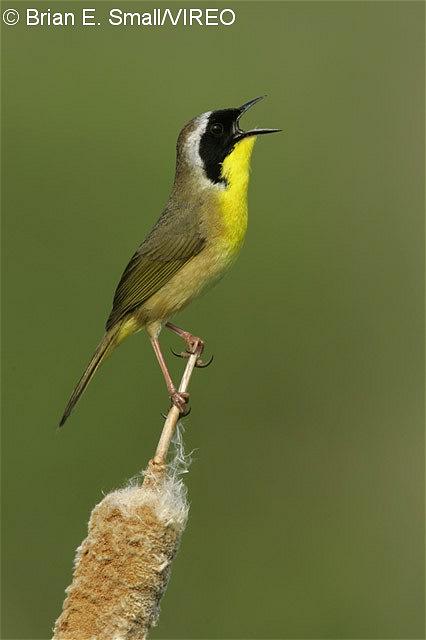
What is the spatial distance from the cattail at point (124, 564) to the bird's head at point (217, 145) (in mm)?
1980

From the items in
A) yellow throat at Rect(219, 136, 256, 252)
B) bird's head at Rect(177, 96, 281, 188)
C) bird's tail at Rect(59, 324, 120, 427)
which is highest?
bird's head at Rect(177, 96, 281, 188)

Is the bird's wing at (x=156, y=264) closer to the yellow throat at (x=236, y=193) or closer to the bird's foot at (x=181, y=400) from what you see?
the yellow throat at (x=236, y=193)

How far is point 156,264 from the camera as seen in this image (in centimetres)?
447

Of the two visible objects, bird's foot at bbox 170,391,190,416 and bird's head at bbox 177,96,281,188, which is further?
bird's head at bbox 177,96,281,188

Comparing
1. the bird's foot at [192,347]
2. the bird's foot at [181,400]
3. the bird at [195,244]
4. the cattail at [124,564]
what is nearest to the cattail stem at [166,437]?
the cattail at [124,564]

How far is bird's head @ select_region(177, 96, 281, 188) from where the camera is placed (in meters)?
4.43

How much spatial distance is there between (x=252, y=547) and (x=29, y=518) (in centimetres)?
125

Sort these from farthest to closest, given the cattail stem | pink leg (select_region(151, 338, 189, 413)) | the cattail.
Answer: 1. pink leg (select_region(151, 338, 189, 413))
2. the cattail stem
3. the cattail

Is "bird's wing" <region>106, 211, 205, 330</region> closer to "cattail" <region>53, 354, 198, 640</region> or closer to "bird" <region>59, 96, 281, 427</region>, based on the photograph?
"bird" <region>59, 96, 281, 427</region>

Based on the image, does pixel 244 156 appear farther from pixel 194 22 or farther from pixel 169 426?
pixel 194 22

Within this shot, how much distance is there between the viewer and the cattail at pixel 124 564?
2604 mm

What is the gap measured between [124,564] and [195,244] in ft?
6.67

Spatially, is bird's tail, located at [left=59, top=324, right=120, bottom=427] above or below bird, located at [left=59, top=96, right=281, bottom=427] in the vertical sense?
below

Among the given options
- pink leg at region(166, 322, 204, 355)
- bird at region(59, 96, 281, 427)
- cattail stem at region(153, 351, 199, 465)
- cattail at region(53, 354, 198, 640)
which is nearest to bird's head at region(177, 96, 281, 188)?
bird at region(59, 96, 281, 427)
